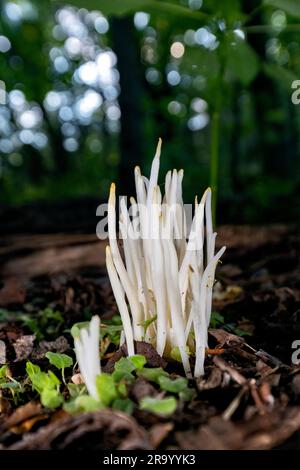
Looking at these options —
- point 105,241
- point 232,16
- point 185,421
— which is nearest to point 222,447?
point 185,421

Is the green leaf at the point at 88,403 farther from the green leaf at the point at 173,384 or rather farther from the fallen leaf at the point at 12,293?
the fallen leaf at the point at 12,293

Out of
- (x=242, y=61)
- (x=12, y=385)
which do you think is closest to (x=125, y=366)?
(x=12, y=385)

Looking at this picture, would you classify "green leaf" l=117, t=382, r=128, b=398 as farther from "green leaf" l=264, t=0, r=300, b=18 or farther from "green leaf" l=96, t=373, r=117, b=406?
"green leaf" l=264, t=0, r=300, b=18

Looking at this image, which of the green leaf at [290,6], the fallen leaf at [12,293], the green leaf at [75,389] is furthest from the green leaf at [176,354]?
the fallen leaf at [12,293]

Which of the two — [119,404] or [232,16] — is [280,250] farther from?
[119,404]

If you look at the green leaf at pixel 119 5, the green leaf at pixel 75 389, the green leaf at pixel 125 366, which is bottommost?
the green leaf at pixel 75 389

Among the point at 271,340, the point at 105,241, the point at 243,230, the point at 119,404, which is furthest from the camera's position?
the point at 243,230

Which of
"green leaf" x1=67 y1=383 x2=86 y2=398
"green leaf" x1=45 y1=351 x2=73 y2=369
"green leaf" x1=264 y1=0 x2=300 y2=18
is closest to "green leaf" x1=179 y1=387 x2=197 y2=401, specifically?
"green leaf" x1=67 y1=383 x2=86 y2=398
